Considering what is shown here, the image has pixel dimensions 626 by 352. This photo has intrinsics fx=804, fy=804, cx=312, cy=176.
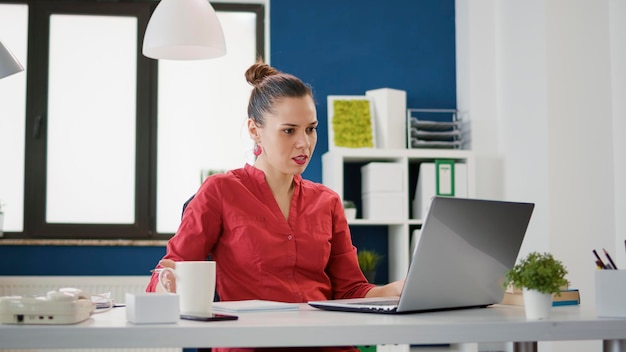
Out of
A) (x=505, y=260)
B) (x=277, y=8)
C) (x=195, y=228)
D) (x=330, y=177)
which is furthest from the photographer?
(x=277, y=8)

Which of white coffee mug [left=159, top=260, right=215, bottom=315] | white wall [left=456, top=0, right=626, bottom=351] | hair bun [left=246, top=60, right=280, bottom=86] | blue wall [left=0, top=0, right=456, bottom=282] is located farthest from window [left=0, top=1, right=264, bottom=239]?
white coffee mug [left=159, top=260, right=215, bottom=315]

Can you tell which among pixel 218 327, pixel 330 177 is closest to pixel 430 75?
pixel 330 177

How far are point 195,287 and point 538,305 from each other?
1.92 feet

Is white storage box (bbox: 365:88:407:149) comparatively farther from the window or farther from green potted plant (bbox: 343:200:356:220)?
the window

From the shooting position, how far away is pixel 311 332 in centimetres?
117

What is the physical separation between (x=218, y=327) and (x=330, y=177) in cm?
306

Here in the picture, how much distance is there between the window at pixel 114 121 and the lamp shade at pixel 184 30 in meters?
1.91

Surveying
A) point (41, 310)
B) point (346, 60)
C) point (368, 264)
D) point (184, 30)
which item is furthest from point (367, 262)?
point (41, 310)

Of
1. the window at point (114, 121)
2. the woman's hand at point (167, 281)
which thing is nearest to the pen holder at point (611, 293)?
the woman's hand at point (167, 281)

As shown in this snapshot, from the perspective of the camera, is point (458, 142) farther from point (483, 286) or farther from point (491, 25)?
point (483, 286)

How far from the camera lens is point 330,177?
4.20 m

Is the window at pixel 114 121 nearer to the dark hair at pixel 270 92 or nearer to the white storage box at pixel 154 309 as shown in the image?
the dark hair at pixel 270 92

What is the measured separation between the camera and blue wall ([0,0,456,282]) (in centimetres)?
445

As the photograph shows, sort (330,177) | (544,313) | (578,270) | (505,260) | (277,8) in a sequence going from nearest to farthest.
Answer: (544,313), (505,260), (578,270), (330,177), (277,8)
